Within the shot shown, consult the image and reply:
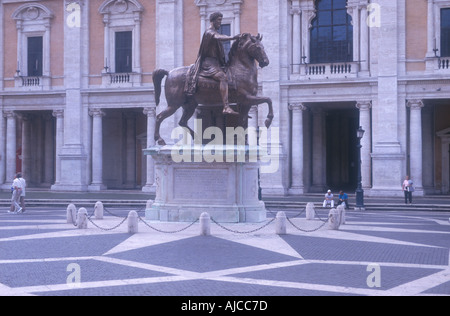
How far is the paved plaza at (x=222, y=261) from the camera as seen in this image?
8227 millimetres

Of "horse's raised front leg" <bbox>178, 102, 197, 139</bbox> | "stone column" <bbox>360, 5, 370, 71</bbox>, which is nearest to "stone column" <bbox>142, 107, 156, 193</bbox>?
"stone column" <bbox>360, 5, 370, 71</bbox>

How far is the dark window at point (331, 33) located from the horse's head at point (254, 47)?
18.7m

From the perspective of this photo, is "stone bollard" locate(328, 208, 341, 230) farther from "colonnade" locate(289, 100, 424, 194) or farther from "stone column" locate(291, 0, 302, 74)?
"stone column" locate(291, 0, 302, 74)

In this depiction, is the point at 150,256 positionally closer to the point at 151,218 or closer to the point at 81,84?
the point at 151,218

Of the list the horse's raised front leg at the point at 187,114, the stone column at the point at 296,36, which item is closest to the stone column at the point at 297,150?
the stone column at the point at 296,36

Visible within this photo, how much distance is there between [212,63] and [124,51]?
22061mm

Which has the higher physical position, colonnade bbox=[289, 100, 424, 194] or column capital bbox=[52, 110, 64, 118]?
column capital bbox=[52, 110, 64, 118]

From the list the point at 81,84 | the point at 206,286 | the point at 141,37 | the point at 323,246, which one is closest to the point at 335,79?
the point at 141,37

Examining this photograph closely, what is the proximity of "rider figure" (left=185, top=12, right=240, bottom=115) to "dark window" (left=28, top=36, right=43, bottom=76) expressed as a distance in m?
24.8

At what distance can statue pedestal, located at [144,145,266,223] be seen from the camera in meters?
15.5

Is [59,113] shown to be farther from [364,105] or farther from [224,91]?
[224,91]

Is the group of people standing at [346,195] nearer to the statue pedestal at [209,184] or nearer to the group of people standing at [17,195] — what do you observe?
the statue pedestal at [209,184]

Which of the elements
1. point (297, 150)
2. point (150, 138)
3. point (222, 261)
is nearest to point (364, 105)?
point (297, 150)

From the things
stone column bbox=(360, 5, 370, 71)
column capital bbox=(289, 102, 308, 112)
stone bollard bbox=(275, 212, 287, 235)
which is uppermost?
stone column bbox=(360, 5, 370, 71)
